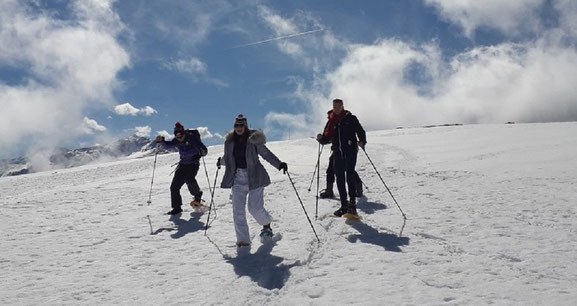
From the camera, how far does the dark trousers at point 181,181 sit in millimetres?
10406

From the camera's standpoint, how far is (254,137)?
7.18 meters

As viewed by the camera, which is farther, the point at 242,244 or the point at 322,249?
the point at 242,244

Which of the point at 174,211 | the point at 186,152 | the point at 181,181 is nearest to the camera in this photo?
the point at 174,211

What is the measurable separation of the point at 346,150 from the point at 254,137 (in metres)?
2.49

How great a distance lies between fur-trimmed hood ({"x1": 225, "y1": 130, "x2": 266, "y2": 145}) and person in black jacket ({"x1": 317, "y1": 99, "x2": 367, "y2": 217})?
2232 mm

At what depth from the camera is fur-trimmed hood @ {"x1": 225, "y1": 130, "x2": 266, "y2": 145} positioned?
283 inches

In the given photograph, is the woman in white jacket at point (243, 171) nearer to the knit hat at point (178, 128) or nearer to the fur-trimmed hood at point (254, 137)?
the fur-trimmed hood at point (254, 137)

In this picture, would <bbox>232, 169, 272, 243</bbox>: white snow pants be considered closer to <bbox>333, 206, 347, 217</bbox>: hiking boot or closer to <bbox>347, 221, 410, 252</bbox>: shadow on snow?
<bbox>347, 221, 410, 252</bbox>: shadow on snow

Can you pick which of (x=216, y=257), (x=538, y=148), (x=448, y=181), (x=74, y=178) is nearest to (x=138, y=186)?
(x=74, y=178)

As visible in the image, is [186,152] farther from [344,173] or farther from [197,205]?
[344,173]

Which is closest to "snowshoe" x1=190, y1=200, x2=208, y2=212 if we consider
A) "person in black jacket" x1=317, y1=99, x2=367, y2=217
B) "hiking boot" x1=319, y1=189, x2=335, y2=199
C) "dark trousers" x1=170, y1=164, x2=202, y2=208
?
"dark trousers" x1=170, y1=164, x2=202, y2=208

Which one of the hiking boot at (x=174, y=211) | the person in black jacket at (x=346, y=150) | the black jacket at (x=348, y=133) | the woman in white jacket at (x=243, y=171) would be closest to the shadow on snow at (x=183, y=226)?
the hiking boot at (x=174, y=211)

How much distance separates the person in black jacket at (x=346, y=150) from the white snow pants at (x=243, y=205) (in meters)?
1.97

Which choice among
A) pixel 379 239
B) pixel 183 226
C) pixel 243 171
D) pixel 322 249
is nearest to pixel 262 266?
pixel 322 249
